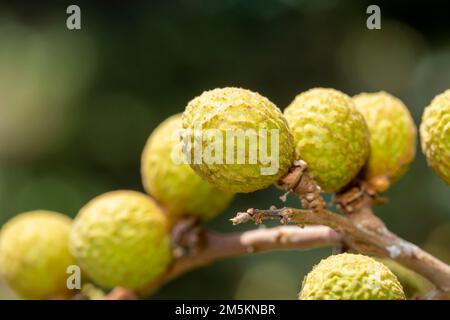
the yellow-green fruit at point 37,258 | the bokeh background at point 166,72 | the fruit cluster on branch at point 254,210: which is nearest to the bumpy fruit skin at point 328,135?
the fruit cluster on branch at point 254,210

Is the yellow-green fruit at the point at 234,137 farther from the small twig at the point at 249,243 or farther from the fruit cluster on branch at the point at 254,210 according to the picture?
the small twig at the point at 249,243

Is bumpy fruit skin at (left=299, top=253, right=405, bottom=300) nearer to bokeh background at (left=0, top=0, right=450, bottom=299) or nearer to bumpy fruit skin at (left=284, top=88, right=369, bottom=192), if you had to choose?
bumpy fruit skin at (left=284, top=88, right=369, bottom=192)

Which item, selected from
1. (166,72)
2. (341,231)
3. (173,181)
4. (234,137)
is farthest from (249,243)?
(166,72)

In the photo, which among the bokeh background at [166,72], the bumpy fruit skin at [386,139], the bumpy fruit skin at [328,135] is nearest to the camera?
the bumpy fruit skin at [328,135]

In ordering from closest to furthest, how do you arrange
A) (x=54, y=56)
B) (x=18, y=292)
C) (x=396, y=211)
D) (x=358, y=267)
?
1. (x=358, y=267)
2. (x=18, y=292)
3. (x=396, y=211)
4. (x=54, y=56)
